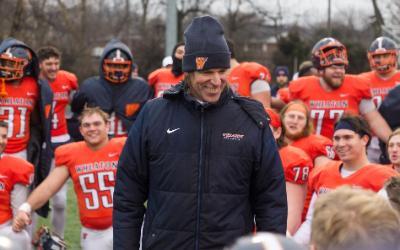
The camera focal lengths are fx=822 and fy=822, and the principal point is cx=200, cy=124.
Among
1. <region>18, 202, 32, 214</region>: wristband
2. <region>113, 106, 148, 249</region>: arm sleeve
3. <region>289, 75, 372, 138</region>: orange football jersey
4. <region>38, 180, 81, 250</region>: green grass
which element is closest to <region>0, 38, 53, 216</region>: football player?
<region>38, 180, 81, 250</region>: green grass

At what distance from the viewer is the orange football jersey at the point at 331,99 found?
799 centimetres

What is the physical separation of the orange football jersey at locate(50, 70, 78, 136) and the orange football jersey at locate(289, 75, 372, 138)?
296 centimetres

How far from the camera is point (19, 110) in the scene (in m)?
8.14

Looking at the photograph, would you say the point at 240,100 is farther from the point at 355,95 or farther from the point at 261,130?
the point at 355,95

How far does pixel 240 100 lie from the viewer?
4.17 metres

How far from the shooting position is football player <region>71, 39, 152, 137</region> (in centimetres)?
839

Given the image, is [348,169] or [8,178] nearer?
[348,169]

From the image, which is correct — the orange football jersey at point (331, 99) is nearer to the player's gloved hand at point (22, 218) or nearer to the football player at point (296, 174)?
the football player at point (296, 174)

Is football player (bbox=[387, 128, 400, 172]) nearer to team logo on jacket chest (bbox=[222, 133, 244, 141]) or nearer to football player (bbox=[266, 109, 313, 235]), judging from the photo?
football player (bbox=[266, 109, 313, 235])

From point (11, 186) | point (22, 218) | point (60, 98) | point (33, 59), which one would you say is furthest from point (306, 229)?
point (60, 98)

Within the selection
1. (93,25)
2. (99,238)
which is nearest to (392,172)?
(99,238)

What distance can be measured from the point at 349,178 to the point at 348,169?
0.43 ft

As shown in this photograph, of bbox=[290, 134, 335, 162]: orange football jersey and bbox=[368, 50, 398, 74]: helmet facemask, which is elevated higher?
bbox=[368, 50, 398, 74]: helmet facemask

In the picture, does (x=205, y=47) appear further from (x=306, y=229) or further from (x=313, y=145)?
(x=313, y=145)
